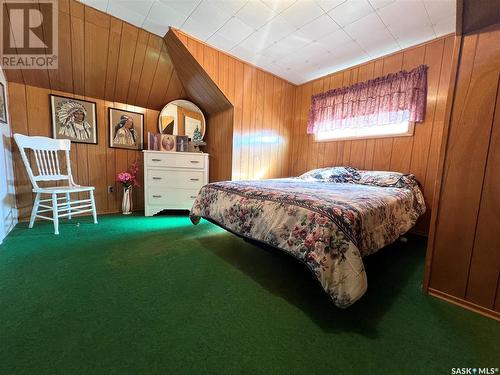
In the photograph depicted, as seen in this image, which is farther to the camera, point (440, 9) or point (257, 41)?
point (257, 41)

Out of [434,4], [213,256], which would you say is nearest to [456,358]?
[213,256]

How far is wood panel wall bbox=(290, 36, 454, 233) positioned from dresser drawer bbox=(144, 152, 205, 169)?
1789 mm

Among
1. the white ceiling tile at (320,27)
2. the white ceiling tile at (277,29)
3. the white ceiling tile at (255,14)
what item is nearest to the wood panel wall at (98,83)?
the white ceiling tile at (255,14)

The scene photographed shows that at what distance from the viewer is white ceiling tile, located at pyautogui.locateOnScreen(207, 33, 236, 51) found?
241 centimetres

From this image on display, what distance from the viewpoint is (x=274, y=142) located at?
138 inches

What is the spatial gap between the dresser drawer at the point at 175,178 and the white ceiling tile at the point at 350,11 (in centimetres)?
231

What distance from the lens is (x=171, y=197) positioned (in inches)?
116

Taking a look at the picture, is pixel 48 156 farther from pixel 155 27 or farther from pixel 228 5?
pixel 228 5

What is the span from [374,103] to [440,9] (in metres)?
0.95

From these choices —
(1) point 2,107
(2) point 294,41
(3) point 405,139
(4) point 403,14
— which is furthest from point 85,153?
(3) point 405,139

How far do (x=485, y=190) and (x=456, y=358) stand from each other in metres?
A: 0.84

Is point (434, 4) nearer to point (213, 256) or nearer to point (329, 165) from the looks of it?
point (329, 165)

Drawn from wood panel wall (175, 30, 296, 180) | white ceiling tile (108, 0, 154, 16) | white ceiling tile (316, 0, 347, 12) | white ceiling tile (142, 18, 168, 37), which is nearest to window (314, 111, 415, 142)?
wood panel wall (175, 30, 296, 180)

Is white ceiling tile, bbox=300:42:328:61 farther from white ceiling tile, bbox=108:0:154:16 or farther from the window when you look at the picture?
white ceiling tile, bbox=108:0:154:16
